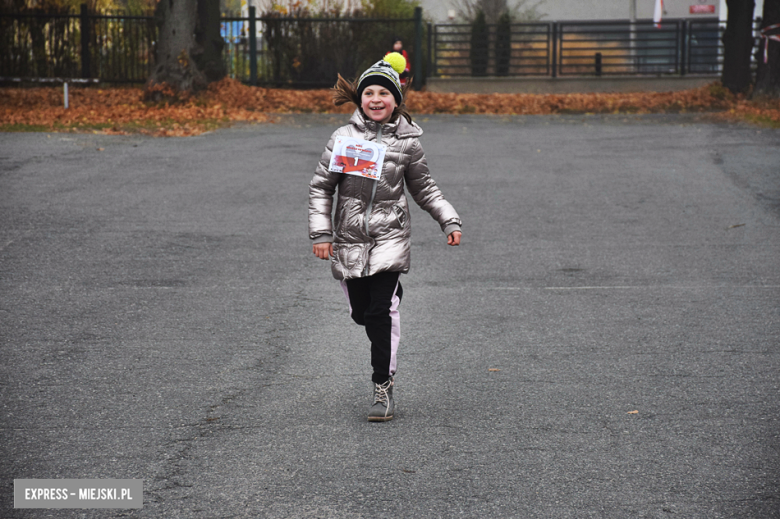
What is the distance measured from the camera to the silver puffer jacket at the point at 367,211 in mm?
4230

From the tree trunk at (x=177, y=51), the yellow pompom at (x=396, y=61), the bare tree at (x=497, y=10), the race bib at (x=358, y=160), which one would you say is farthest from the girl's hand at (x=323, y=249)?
the bare tree at (x=497, y=10)

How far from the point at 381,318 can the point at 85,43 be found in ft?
73.2

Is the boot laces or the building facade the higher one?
the building facade

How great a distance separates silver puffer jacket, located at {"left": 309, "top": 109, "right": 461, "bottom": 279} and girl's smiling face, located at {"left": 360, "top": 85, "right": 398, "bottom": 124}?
0.20 ft

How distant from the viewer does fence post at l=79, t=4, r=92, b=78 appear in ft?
77.6

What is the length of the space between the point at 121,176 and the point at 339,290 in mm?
5505

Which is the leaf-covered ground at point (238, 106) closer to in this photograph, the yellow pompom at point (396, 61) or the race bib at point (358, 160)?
the yellow pompom at point (396, 61)

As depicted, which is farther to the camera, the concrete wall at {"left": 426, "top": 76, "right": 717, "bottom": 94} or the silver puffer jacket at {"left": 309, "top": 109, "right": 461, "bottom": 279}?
the concrete wall at {"left": 426, "top": 76, "right": 717, "bottom": 94}

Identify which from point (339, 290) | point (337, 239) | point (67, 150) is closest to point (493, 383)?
point (337, 239)

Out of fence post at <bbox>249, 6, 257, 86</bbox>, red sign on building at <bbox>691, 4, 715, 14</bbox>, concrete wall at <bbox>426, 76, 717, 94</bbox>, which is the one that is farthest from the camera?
red sign on building at <bbox>691, 4, 715, 14</bbox>

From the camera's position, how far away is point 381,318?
425cm

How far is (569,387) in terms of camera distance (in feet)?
15.3

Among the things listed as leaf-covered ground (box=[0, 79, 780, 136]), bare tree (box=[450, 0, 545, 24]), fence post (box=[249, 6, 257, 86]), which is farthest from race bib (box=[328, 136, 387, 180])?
bare tree (box=[450, 0, 545, 24])

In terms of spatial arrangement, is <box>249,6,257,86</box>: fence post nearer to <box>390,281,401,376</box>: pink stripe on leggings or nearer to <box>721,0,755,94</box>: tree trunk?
<box>721,0,755,94</box>: tree trunk
